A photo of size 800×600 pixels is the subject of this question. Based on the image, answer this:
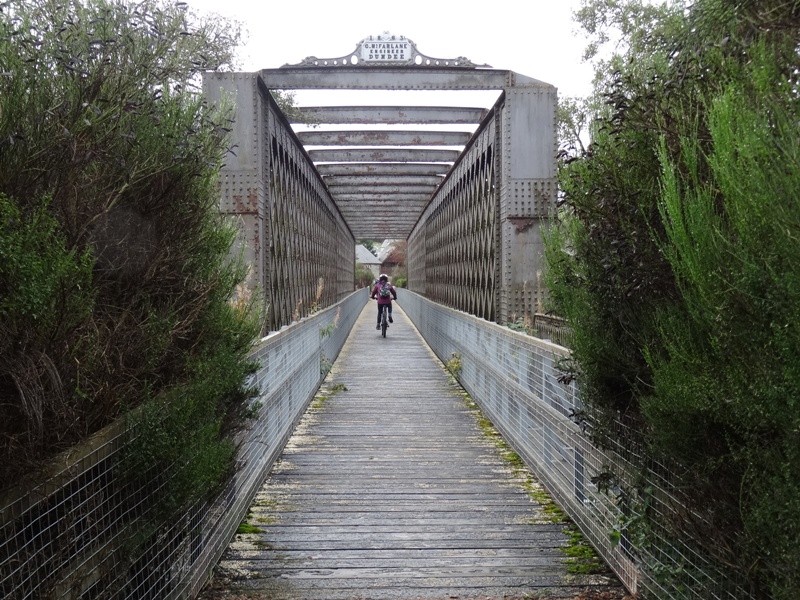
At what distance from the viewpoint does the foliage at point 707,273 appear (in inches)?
77.2

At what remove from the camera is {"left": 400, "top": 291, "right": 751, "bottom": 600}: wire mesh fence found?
2.76 metres

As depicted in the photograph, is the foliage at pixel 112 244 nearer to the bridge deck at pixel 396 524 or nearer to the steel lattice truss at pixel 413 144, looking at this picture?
the bridge deck at pixel 396 524

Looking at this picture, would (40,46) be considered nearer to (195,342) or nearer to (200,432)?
(195,342)

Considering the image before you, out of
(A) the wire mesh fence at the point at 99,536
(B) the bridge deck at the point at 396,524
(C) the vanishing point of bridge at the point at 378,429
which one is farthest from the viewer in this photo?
(B) the bridge deck at the point at 396,524

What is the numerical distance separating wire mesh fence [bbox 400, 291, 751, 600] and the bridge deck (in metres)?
0.23

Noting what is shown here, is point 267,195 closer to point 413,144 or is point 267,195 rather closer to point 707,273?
point 413,144

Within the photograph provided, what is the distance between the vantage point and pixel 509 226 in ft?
24.2

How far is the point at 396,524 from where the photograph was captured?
4527 millimetres

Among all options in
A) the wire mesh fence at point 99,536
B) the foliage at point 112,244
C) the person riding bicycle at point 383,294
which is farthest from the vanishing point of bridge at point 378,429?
the person riding bicycle at point 383,294

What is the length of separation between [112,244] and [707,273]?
228 centimetres

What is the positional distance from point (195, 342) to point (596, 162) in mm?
2153

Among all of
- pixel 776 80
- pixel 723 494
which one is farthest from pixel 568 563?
pixel 776 80

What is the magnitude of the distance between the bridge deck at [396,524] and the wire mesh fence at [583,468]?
23cm

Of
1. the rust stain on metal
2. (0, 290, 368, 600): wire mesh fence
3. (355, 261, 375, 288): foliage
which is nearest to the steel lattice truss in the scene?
the rust stain on metal
